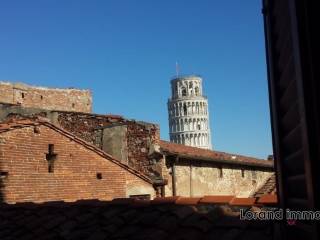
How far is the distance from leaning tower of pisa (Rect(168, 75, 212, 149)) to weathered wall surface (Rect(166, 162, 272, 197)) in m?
68.6

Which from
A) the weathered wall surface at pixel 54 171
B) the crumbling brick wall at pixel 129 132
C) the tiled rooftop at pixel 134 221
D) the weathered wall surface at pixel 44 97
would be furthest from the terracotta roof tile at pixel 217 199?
the weathered wall surface at pixel 44 97

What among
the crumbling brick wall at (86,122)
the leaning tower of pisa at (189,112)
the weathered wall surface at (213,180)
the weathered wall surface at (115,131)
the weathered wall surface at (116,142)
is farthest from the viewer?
the leaning tower of pisa at (189,112)

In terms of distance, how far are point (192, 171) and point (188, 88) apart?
74108 millimetres

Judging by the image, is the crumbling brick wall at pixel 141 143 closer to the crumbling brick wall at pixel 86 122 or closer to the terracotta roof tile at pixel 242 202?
the crumbling brick wall at pixel 86 122

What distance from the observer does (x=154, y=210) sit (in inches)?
160

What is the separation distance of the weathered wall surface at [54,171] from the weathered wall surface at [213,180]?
3.33 meters

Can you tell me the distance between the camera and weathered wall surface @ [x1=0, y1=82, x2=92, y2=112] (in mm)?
27609

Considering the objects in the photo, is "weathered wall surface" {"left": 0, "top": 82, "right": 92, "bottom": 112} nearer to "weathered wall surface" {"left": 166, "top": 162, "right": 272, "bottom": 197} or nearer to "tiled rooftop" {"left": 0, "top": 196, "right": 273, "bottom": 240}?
"weathered wall surface" {"left": 166, "top": 162, "right": 272, "bottom": 197}

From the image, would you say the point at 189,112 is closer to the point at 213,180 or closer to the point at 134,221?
the point at 213,180

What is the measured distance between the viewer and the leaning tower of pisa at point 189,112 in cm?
9019

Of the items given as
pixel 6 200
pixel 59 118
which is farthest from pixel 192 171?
pixel 6 200

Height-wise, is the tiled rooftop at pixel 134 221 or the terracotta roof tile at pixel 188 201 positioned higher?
the terracotta roof tile at pixel 188 201

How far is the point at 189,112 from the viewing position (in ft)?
298

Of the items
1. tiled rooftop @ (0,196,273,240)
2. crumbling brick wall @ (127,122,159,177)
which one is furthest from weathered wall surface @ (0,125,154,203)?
tiled rooftop @ (0,196,273,240)
